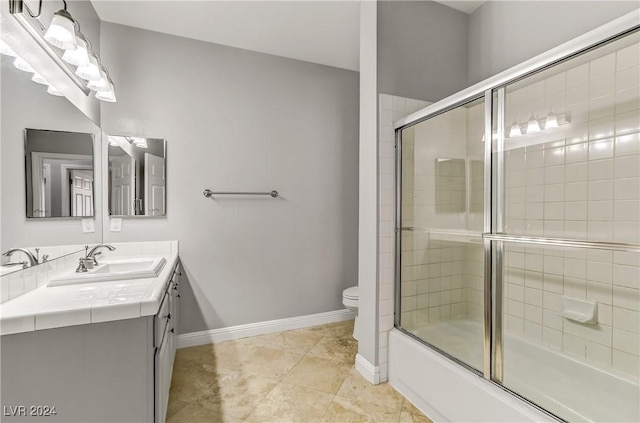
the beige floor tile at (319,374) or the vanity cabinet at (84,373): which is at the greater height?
the vanity cabinet at (84,373)

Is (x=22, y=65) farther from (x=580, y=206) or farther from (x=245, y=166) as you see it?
(x=580, y=206)

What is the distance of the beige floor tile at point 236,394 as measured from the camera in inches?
70.1

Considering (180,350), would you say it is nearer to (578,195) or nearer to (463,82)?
(578,195)

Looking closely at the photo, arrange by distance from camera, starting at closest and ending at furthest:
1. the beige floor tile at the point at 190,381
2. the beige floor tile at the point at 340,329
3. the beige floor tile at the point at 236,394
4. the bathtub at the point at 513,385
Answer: the bathtub at the point at 513,385 → the beige floor tile at the point at 236,394 → the beige floor tile at the point at 190,381 → the beige floor tile at the point at 340,329

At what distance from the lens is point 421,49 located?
222cm

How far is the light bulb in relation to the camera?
1.30 metres

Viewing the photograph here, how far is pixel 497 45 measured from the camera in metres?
2.21

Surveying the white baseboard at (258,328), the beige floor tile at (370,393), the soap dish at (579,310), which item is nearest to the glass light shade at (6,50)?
the white baseboard at (258,328)

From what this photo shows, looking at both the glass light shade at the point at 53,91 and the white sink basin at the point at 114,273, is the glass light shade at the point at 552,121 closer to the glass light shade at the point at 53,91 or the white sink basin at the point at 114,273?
the white sink basin at the point at 114,273

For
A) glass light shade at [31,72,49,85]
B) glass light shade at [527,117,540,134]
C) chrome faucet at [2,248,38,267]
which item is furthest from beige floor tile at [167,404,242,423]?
glass light shade at [527,117,540,134]

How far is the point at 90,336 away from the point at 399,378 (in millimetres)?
1666

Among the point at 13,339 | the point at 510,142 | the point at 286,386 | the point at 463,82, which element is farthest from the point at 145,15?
the point at 286,386

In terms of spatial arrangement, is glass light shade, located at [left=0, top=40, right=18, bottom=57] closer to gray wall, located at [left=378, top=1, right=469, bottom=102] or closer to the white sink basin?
the white sink basin

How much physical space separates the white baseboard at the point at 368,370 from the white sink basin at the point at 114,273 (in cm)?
144
